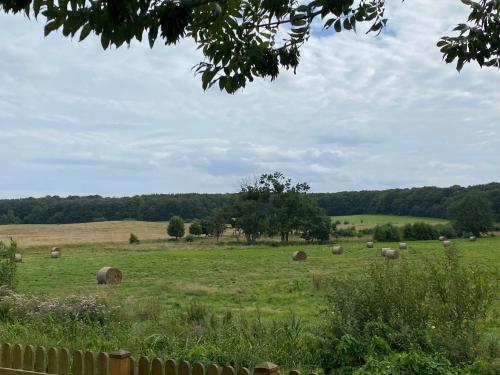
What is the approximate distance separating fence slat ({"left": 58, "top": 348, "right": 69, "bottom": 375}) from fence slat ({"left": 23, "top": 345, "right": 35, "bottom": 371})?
341 millimetres

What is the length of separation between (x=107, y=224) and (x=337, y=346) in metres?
Answer: 80.8

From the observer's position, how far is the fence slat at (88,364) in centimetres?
478

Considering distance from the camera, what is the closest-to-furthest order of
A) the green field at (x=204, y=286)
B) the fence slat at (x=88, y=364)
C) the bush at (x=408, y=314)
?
the fence slat at (x=88, y=364) → the bush at (x=408, y=314) → the green field at (x=204, y=286)

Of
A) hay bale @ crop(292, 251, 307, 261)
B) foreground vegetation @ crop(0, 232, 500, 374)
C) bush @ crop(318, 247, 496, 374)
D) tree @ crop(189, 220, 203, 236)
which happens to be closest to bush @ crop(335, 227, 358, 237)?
tree @ crop(189, 220, 203, 236)

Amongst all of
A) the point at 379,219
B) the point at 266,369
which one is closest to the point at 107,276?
the point at 266,369

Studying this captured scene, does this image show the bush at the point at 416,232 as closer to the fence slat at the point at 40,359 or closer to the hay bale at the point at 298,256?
the hay bale at the point at 298,256

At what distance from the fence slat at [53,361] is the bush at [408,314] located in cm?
364

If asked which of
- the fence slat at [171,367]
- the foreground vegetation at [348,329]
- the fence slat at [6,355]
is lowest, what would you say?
the foreground vegetation at [348,329]

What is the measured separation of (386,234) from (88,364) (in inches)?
2531

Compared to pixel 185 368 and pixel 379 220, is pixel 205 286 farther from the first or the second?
pixel 379 220

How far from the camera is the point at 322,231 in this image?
6806 cm

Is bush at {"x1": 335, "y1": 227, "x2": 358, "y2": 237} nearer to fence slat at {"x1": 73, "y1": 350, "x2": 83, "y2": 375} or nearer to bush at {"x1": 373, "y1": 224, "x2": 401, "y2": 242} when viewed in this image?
bush at {"x1": 373, "y1": 224, "x2": 401, "y2": 242}

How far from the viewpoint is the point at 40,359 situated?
510 centimetres

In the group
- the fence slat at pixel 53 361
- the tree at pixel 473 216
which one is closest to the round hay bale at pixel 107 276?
the fence slat at pixel 53 361
